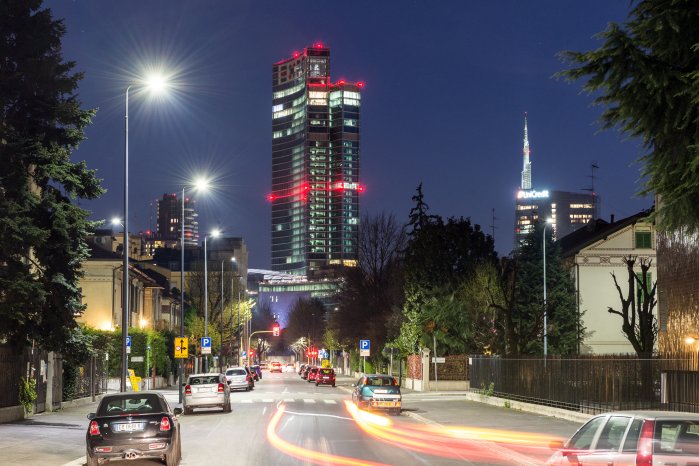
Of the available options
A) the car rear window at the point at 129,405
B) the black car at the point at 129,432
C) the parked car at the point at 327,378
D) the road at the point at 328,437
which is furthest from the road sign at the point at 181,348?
the black car at the point at 129,432

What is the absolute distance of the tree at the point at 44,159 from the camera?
3234 cm

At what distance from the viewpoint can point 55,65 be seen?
3347 centimetres

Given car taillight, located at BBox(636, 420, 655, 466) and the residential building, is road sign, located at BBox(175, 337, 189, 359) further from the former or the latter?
car taillight, located at BBox(636, 420, 655, 466)

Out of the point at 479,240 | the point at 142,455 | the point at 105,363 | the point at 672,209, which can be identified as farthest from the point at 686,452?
the point at 479,240

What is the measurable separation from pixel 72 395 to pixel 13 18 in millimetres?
16518

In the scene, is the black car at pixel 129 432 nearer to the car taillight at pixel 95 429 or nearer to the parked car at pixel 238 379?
the car taillight at pixel 95 429

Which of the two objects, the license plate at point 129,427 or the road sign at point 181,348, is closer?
the license plate at point 129,427

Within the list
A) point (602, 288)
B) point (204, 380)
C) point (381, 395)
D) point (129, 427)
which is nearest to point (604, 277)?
point (602, 288)

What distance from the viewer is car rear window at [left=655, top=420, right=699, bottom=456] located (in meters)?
10.9

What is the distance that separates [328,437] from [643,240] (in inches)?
1898

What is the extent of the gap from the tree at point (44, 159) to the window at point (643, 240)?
46.1 meters

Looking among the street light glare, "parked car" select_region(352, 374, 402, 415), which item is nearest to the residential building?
"parked car" select_region(352, 374, 402, 415)

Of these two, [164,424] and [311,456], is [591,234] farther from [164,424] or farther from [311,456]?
[164,424]

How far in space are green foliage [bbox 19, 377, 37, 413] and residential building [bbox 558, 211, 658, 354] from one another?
4477 cm
